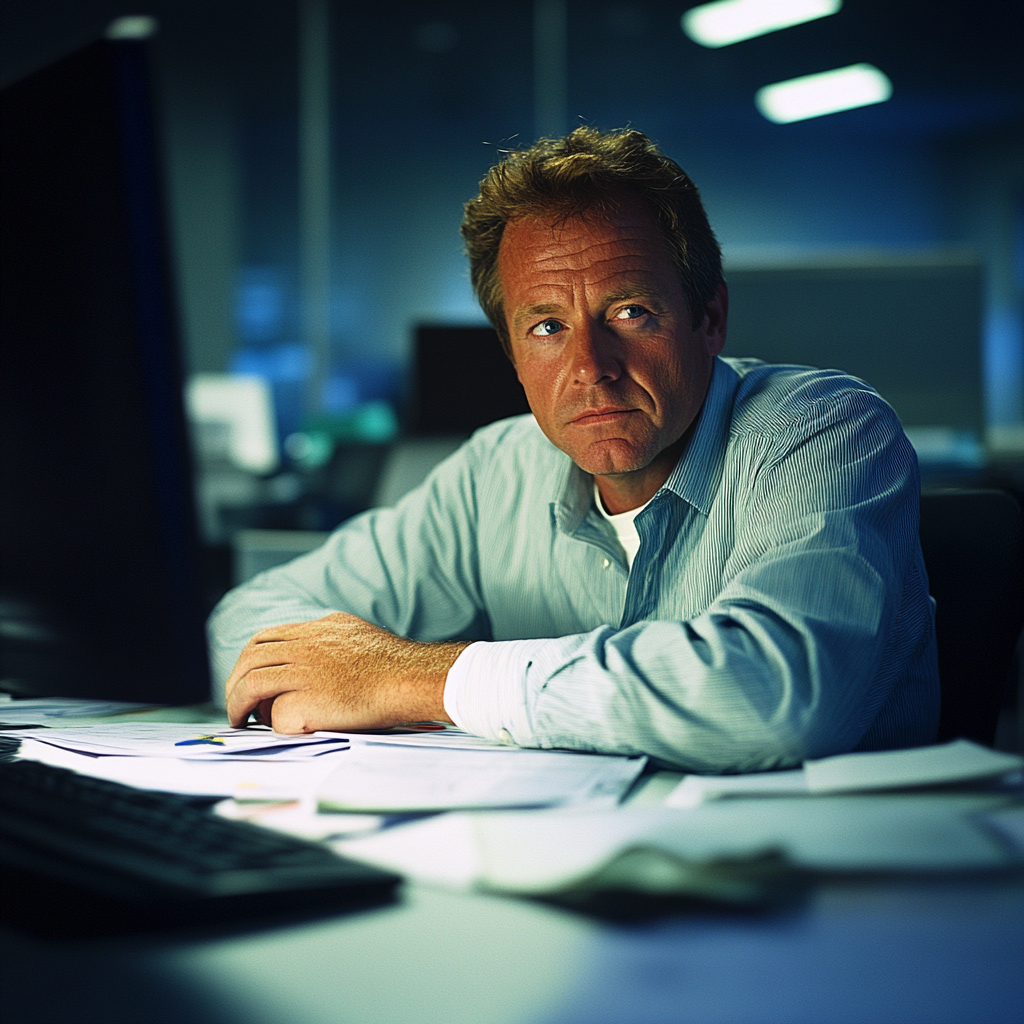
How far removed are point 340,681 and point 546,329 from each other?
0.54 metres

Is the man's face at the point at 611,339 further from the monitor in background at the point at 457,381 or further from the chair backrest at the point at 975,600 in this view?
the monitor in background at the point at 457,381

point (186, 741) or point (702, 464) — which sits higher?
point (702, 464)

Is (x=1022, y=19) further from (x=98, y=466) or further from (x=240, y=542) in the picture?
(x=98, y=466)

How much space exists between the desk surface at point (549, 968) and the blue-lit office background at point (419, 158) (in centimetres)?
545

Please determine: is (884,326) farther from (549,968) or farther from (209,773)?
(549,968)

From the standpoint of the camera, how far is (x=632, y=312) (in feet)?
4.18

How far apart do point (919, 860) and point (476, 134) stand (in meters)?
5.81

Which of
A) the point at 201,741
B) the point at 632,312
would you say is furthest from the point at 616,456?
the point at 201,741

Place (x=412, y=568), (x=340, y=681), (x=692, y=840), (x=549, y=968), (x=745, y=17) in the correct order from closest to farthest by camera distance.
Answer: (x=549, y=968) → (x=692, y=840) → (x=340, y=681) → (x=412, y=568) → (x=745, y=17)

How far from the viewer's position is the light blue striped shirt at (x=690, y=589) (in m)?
0.84

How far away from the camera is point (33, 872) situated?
0.54m

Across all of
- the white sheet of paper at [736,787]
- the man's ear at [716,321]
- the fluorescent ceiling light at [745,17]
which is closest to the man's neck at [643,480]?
the man's ear at [716,321]

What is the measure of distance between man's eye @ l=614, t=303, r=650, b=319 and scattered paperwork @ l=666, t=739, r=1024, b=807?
2.11 ft

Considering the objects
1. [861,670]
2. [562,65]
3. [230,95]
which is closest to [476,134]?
[562,65]
